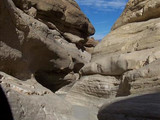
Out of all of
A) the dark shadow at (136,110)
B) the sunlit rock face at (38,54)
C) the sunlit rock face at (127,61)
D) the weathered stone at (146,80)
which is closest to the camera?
the dark shadow at (136,110)

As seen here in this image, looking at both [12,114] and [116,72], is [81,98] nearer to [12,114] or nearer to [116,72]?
[116,72]

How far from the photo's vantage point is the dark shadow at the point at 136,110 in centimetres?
209

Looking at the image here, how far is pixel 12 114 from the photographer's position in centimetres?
278

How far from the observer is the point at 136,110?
7.36 ft

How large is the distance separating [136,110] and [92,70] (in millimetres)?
3483

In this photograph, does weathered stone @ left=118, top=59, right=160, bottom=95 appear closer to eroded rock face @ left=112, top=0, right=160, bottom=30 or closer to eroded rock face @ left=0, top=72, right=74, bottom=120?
eroded rock face @ left=0, top=72, right=74, bottom=120

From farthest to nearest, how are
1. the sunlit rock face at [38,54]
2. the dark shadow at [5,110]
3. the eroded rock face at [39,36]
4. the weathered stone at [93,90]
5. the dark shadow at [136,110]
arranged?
the eroded rock face at [39,36] → the weathered stone at [93,90] → the sunlit rock face at [38,54] → the dark shadow at [5,110] → the dark shadow at [136,110]

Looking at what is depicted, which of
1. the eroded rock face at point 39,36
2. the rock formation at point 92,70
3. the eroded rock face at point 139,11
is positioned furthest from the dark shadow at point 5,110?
the eroded rock face at point 139,11

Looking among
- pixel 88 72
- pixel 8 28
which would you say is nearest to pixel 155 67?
pixel 88 72

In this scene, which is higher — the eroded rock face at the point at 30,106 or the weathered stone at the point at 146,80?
the weathered stone at the point at 146,80

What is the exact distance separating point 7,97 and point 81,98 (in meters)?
3.07

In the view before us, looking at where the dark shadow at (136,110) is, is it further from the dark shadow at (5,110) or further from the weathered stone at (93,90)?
the weathered stone at (93,90)

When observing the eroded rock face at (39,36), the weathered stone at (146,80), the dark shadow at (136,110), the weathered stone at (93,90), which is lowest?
the weathered stone at (93,90)

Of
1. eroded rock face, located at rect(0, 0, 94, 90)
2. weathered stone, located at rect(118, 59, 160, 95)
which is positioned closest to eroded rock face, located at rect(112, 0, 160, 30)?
weathered stone, located at rect(118, 59, 160, 95)
